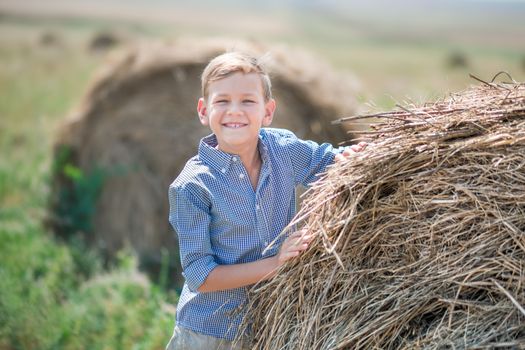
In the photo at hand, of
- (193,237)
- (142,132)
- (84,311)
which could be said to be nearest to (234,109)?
(193,237)

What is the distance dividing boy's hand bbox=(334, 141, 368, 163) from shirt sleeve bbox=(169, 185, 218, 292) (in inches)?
22.8

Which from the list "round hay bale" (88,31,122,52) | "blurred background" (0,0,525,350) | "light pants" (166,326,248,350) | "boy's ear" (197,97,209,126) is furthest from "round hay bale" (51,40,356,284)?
"round hay bale" (88,31,122,52)

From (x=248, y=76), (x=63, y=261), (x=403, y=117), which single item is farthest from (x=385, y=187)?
(x=63, y=261)

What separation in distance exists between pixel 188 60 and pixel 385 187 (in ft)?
12.9

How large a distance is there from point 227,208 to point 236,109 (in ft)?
1.30

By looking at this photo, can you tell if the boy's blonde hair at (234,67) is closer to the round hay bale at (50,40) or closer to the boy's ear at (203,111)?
the boy's ear at (203,111)

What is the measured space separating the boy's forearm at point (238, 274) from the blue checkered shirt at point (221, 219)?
0.03m

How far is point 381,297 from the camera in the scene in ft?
8.34

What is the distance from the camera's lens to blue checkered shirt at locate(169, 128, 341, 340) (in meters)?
2.78

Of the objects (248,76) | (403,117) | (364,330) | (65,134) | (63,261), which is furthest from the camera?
(65,134)

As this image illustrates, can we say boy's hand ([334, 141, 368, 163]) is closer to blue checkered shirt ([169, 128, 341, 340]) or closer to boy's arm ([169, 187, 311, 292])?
blue checkered shirt ([169, 128, 341, 340])

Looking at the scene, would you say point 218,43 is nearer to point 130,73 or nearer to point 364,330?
point 130,73

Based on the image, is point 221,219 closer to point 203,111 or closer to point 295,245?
point 295,245

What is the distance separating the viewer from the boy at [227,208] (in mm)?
2773
